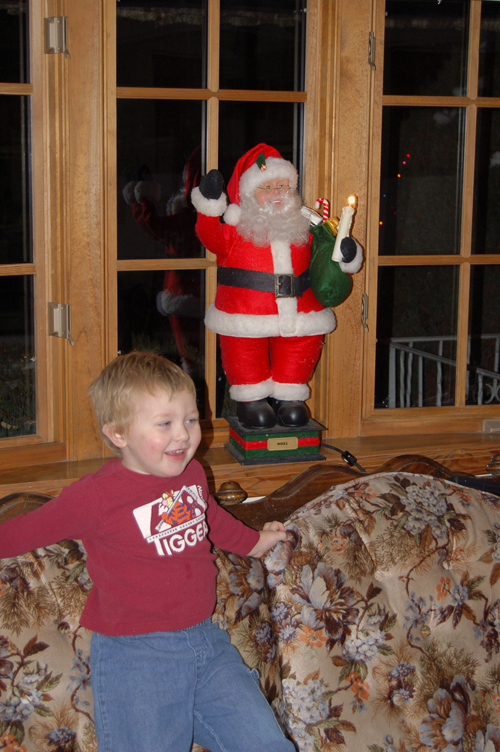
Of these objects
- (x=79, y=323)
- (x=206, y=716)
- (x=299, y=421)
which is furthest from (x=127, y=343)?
(x=206, y=716)

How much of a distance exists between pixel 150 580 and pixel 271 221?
821 mm

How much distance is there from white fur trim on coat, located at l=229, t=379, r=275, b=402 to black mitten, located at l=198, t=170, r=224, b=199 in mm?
442

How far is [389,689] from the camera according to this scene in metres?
1.28

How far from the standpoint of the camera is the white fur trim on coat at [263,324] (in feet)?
5.18

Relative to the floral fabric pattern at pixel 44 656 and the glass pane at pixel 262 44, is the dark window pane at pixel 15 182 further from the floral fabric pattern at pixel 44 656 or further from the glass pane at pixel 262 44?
the floral fabric pattern at pixel 44 656

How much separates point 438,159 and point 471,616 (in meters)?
1.21

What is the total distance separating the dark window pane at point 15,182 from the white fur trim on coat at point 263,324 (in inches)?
18.7

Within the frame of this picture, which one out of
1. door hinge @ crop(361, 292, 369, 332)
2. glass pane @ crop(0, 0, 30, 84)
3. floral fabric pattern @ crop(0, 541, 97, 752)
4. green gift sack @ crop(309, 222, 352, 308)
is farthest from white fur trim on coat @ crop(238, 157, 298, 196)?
floral fabric pattern @ crop(0, 541, 97, 752)

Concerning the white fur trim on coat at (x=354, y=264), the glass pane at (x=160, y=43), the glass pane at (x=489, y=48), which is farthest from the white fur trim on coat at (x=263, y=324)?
the glass pane at (x=489, y=48)

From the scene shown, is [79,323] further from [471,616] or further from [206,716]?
[471,616]

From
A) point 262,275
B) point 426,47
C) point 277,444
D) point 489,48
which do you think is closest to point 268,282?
point 262,275

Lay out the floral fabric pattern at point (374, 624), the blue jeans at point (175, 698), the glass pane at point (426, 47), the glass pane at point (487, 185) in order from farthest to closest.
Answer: the glass pane at point (487, 185) → the glass pane at point (426, 47) → the floral fabric pattern at point (374, 624) → the blue jeans at point (175, 698)

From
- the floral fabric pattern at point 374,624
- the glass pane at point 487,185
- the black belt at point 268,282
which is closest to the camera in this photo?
the floral fabric pattern at point 374,624

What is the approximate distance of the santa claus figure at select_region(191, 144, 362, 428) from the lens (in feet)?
5.12
